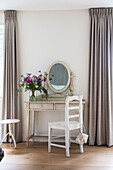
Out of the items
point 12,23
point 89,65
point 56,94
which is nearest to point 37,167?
point 56,94

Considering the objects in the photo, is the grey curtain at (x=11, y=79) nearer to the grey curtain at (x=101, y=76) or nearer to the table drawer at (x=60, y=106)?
the table drawer at (x=60, y=106)

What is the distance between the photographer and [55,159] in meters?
3.01

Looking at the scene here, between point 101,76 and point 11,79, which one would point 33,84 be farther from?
point 101,76

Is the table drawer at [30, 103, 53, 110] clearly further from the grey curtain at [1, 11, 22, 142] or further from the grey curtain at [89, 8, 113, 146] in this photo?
the grey curtain at [89, 8, 113, 146]

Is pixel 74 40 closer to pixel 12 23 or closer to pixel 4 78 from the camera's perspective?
pixel 12 23

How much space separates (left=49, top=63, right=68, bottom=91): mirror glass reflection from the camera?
3.96m

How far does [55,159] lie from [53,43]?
223 cm

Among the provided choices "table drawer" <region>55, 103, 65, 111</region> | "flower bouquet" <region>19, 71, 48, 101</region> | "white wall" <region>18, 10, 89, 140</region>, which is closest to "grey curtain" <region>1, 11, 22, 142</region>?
"white wall" <region>18, 10, 89, 140</region>

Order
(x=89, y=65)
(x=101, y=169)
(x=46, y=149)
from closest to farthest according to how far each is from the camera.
Answer: 1. (x=101, y=169)
2. (x=46, y=149)
3. (x=89, y=65)

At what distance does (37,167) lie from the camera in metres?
2.72

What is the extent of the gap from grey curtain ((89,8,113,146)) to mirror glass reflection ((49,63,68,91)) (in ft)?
1.71

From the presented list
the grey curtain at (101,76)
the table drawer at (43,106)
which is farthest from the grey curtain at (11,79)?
the grey curtain at (101,76)

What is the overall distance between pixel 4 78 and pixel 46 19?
1474 millimetres

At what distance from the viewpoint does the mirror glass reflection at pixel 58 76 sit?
3.96 metres
